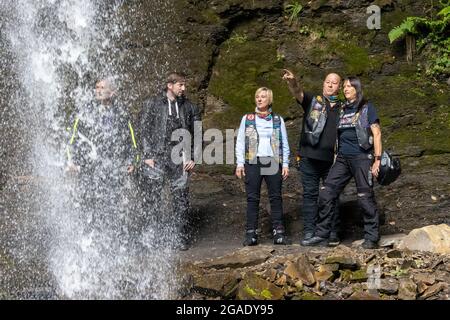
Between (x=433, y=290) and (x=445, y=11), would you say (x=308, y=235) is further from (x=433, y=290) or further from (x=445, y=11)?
(x=445, y=11)

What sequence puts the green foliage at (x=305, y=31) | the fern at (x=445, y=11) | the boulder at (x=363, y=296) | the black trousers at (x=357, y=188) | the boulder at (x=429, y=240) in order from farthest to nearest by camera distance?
the green foliage at (x=305, y=31) < the fern at (x=445, y=11) < the black trousers at (x=357, y=188) < the boulder at (x=429, y=240) < the boulder at (x=363, y=296)

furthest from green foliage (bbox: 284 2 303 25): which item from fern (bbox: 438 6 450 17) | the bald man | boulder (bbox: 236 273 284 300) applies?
boulder (bbox: 236 273 284 300)

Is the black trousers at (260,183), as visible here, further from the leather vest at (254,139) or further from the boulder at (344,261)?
the boulder at (344,261)

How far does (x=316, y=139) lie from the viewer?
812 cm

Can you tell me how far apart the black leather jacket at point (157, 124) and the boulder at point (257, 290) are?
7.32ft

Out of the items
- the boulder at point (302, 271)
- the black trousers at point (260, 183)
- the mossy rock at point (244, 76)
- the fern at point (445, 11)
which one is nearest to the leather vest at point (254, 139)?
the black trousers at point (260, 183)

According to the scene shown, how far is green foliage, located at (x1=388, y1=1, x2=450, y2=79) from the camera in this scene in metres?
11.2

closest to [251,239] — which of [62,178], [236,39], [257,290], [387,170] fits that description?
[257,290]

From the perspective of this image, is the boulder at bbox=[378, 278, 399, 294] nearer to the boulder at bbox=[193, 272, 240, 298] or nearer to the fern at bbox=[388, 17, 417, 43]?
the boulder at bbox=[193, 272, 240, 298]

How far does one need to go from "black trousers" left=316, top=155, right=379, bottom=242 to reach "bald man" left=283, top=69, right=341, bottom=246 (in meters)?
0.17

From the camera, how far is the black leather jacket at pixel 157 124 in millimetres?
8312

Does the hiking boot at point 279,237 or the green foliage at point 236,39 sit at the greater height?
the green foliage at point 236,39

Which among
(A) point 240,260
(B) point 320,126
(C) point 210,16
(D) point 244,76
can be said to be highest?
(C) point 210,16

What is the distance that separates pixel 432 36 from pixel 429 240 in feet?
16.6
